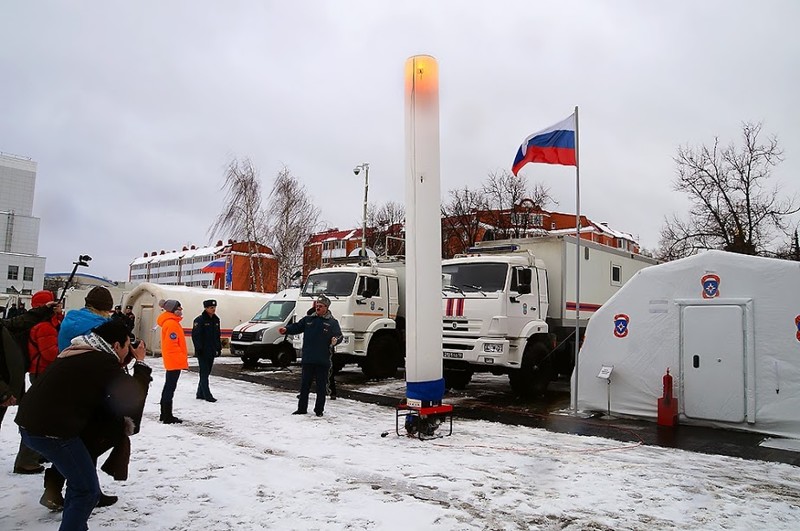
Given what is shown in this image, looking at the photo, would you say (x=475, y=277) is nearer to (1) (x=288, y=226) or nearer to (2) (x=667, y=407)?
(2) (x=667, y=407)

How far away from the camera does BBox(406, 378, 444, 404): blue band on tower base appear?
7965mm

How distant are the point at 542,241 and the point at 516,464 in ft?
23.4

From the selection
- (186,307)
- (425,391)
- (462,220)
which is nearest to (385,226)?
(462,220)

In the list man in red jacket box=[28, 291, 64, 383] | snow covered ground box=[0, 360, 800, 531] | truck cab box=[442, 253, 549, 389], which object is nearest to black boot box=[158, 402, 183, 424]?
snow covered ground box=[0, 360, 800, 531]

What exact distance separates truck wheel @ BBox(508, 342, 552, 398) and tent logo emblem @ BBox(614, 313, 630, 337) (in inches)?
84.1

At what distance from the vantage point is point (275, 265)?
37.1 meters

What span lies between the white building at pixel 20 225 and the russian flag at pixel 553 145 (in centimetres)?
8604

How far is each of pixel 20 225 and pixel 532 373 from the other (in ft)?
307

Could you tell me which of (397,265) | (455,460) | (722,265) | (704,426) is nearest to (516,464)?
(455,460)

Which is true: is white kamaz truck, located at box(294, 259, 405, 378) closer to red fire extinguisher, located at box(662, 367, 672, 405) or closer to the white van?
the white van

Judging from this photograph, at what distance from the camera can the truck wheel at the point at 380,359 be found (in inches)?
571

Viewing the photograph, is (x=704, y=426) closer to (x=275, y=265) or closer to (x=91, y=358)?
(x=91, y=358)

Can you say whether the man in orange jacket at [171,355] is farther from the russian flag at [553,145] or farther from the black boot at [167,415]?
the russian flag at [553,145]

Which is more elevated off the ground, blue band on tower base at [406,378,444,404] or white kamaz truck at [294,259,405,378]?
white kamaz truck at [294,259,405,378]
